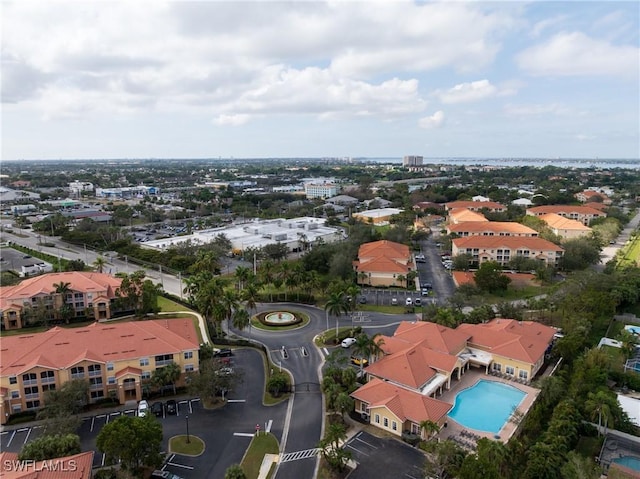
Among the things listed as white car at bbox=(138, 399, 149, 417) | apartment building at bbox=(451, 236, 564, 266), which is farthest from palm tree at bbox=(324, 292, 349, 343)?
apartment building at bbox=(451, 236, 564, 266)

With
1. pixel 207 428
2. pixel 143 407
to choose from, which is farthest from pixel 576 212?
pixel 143 407

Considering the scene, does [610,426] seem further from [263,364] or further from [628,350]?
[263,364]

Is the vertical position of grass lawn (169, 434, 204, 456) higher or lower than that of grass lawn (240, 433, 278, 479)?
higher

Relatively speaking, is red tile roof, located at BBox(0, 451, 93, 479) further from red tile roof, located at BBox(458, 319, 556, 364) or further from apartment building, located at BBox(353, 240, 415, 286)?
apartment building, located at BBox(353, 240, 415, 286)

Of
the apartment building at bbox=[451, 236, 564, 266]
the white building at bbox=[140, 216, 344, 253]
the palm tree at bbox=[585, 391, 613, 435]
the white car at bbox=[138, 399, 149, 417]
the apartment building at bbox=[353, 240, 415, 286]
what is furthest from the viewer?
the white building at bbox=[140, 216, 344, 253]

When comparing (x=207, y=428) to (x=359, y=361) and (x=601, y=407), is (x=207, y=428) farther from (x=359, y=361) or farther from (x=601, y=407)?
(x=601, y=407)
